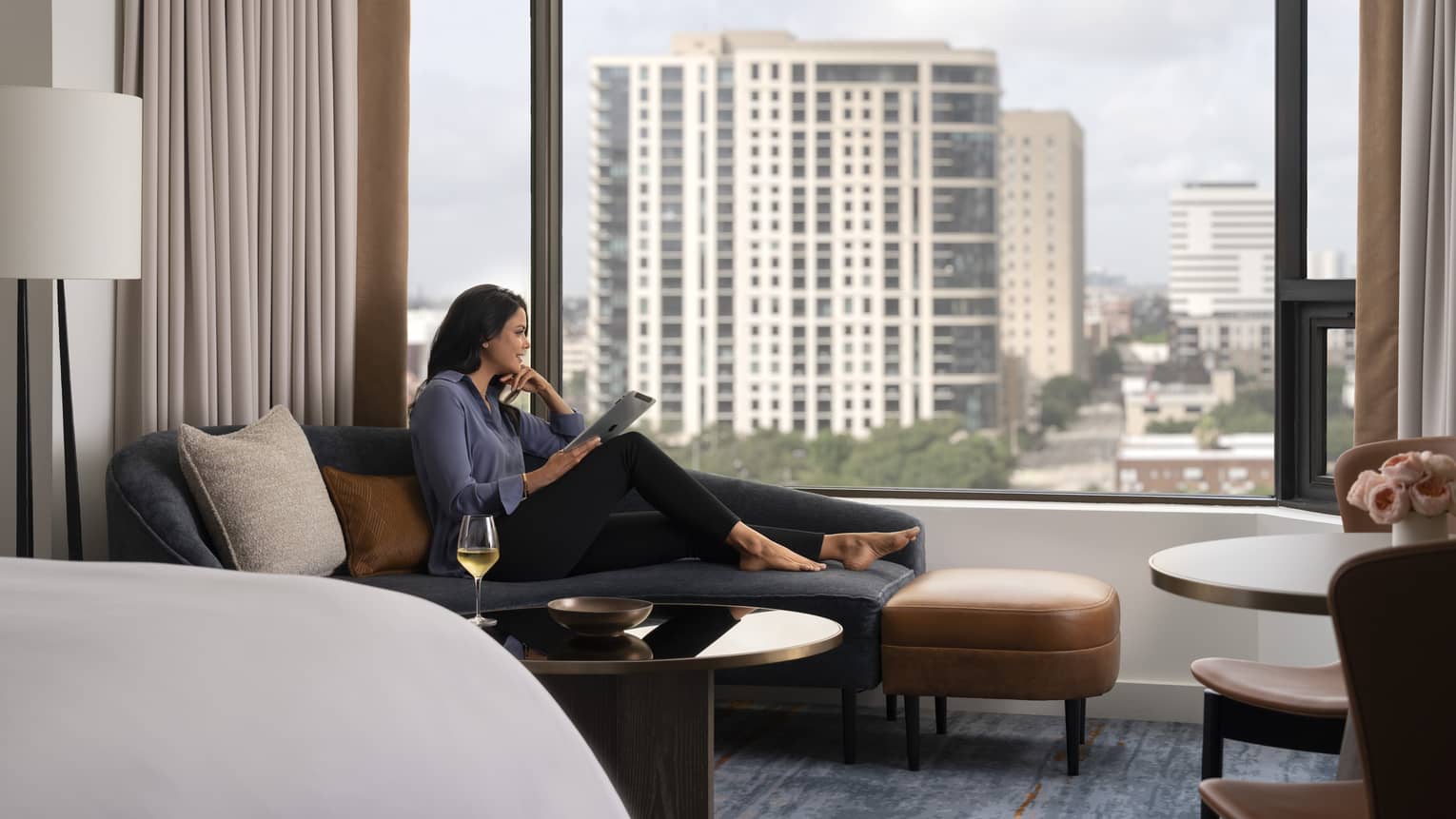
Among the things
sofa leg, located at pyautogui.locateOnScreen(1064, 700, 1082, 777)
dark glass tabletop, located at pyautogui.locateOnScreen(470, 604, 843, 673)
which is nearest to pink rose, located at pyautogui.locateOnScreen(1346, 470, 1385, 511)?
dark glass tabletop, located at pyautogui.locateOnScreen(470, 604, 843, 673)

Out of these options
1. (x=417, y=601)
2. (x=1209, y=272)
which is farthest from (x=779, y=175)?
(x=417, y=601)

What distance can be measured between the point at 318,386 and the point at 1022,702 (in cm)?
235

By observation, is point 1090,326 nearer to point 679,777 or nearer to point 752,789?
point 752,789

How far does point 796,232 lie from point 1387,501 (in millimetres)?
2703

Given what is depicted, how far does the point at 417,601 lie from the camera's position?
980 millimetres

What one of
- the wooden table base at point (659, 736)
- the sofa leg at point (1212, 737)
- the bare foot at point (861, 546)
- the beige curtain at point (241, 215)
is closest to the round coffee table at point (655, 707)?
the wooden table base at point (659, 736)

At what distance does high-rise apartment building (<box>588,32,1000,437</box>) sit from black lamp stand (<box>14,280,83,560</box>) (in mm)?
1954

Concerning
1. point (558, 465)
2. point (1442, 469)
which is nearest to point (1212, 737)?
point (1442, 469)

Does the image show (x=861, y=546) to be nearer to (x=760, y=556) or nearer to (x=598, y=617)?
(x=760, y=556)

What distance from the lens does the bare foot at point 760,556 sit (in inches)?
147

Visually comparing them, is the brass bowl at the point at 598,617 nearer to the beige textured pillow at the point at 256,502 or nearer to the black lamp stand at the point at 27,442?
the beige textured pillow at the point at 256,502

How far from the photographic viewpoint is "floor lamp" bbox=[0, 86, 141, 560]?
293cm

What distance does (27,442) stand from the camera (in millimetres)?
3250

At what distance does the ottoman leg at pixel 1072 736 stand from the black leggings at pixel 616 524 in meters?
0.81
